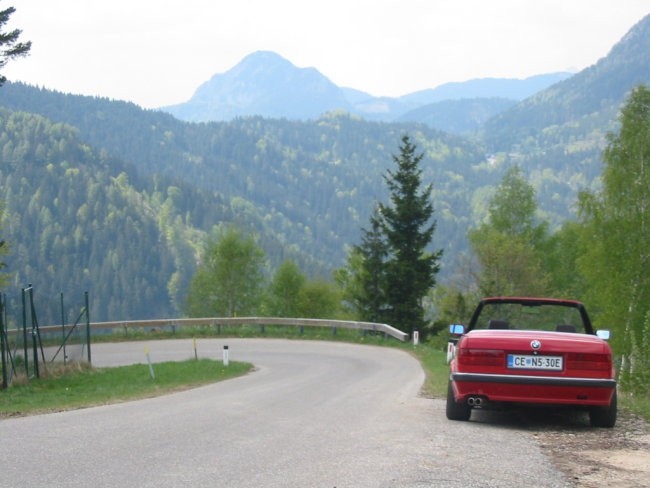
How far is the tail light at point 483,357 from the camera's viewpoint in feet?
30.3

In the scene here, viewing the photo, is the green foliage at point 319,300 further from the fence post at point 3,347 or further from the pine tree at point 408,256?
the fence post at point 3,347

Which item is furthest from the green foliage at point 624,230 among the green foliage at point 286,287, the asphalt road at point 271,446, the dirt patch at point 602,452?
the green foliage at point 286,287

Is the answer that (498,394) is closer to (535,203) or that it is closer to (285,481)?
(285,481)

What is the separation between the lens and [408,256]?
41500mm

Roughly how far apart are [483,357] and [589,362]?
3.74ft

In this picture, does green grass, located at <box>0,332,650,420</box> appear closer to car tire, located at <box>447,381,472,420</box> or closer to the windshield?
the windshield

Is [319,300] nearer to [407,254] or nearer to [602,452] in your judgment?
[407,254]

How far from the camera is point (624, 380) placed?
49.3ft

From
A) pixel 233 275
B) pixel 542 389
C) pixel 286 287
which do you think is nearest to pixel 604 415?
pixel 542 389

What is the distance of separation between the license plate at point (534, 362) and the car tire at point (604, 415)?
676mm

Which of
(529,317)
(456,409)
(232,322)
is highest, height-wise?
(456,409)

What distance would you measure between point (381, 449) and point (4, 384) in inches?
491

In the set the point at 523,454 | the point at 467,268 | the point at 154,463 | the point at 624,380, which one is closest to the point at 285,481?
the point at 154,463

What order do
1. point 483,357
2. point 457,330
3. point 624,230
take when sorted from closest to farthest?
point 483,357
point 457,330
point 624,230
